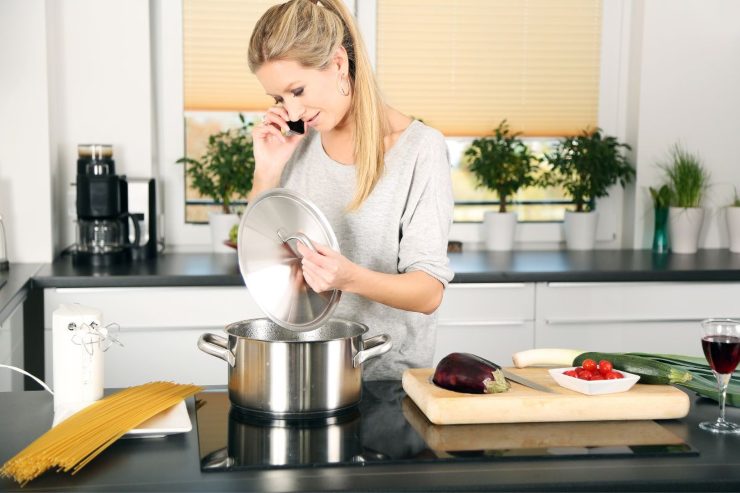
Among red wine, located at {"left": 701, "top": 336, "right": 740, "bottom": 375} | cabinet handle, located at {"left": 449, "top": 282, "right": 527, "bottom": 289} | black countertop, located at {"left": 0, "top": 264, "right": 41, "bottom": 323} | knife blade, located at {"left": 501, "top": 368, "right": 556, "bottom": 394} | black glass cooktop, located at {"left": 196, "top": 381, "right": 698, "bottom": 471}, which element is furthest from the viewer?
cabinet handle, located at {"left": 449, "top": 282, "right": 527, "bottom": 289}

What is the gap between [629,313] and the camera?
340 centimetres

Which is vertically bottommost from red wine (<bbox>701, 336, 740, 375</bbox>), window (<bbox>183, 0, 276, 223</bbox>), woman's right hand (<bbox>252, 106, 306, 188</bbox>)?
red wine (<bbox>701, 336, 740, 375</bbox>)

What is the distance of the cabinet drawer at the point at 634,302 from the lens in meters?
3.35

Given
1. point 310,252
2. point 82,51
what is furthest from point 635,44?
point 310,252

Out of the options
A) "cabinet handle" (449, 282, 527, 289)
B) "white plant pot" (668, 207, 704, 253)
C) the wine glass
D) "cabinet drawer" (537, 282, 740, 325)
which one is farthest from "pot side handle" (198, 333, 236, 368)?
"white plant pot" (668, 207, 704, 253)

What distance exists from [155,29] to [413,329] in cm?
212

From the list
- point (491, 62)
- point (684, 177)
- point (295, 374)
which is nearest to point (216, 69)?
point (491, 62)

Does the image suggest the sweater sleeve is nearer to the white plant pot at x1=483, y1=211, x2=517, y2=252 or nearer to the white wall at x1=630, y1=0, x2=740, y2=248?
the white plant pot at x1=483, y1=211, x2=517, y2=252

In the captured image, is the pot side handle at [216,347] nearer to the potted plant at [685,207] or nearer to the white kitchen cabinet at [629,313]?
the white kitchen cabinet at [629,313]

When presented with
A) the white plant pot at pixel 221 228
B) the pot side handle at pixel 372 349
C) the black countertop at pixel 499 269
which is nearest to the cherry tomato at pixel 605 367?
the pot side handle at pixel 372 349

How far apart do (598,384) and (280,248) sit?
1.91 feet

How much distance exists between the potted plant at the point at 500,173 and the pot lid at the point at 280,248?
7.40ft

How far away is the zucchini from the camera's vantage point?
1708mm

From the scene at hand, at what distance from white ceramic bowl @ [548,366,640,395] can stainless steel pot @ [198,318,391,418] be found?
13.3 inches
